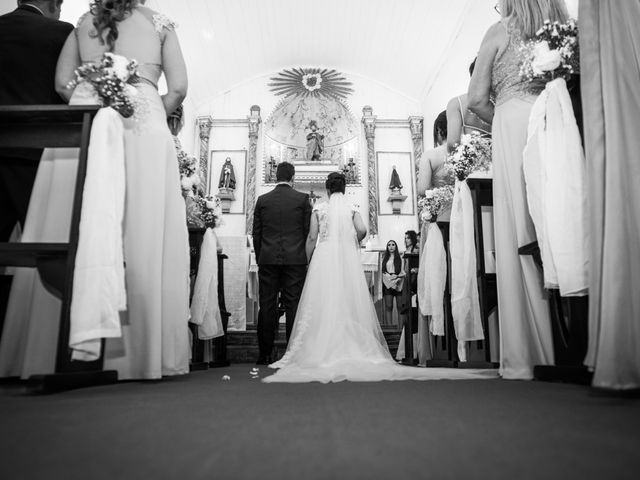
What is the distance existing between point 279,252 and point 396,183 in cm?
635

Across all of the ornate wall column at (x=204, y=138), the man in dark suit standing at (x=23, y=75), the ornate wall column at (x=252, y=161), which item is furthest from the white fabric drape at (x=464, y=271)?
the ornate wall column at (x=204, y=138)

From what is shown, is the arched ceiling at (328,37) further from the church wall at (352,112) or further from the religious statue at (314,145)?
the religious statue at (314,145)

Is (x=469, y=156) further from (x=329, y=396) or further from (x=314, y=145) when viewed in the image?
(x=314, y=145)

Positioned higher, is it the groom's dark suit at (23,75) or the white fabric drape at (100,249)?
the groom's dark suit at (23,75)

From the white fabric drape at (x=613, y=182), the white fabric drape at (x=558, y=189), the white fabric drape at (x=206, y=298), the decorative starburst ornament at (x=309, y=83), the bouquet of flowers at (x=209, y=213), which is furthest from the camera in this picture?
the decorative starburst ornament at (x=309, y=83)

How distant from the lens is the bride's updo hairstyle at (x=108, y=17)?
2248 millimetres

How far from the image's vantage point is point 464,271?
2.87 meters

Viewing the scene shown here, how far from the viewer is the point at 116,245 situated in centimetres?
176

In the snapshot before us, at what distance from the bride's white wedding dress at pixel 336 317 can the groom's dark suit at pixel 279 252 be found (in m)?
0.38

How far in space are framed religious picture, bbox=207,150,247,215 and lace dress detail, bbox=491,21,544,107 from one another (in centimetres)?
784

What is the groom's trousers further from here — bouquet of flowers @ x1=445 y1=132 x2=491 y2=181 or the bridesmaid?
the bridesmaid

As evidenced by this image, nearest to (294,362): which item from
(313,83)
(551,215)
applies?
(551,215)

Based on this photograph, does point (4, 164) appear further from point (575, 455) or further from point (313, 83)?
point (313, 83)

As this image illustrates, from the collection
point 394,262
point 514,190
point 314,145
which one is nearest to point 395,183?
point 314,145
